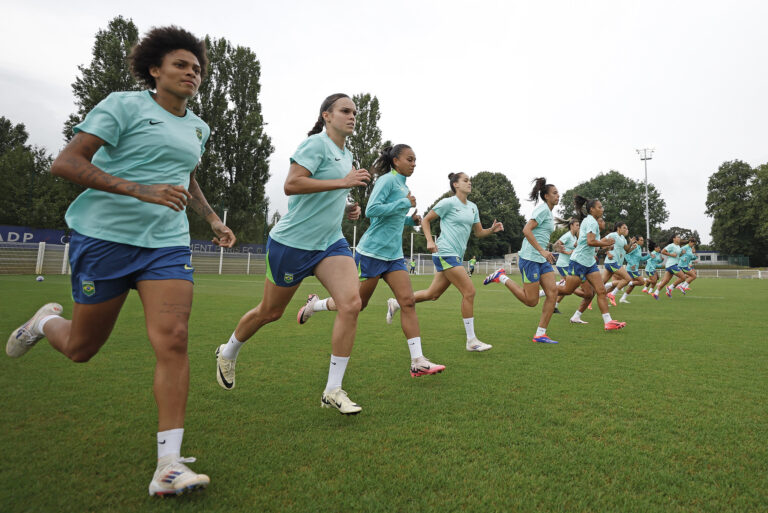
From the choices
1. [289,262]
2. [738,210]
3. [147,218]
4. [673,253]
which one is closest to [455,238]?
[289,262]

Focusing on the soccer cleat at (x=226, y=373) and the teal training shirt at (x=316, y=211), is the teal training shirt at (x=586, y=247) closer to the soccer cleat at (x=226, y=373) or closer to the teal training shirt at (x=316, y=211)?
the teal training shirt at (x=316, y=211)

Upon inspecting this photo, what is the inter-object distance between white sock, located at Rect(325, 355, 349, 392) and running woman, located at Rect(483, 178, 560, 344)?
13.0ft

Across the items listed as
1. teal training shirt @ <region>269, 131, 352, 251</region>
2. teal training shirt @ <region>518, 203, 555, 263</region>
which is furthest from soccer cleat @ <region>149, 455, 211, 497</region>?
teal training shirt @ <region>518, 203, 555, 263</region>

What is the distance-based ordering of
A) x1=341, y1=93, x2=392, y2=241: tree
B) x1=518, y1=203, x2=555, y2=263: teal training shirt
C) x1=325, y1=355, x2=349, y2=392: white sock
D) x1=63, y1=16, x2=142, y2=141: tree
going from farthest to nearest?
x1=341, y1=93, x2=392, y2=241: tree → x1=63, y1=16, x2=142, y2=141: tree → x1=518, y1=203, x2=555, y2=263: teal training shirt → x1=325, y1=355, x2=349, y2=392: white sock

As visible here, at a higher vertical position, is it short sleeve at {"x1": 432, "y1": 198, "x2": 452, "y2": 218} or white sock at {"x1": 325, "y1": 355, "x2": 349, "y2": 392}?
short sleeve at {"x1": 432, "y1": 198, "x2": 452, "y2": 218}

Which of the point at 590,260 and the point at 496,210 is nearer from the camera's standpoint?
the point at 590,260

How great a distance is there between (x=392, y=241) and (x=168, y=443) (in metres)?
2.97

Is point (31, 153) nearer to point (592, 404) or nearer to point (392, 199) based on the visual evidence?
point (392, 199)

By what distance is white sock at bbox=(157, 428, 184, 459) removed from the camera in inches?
82.0

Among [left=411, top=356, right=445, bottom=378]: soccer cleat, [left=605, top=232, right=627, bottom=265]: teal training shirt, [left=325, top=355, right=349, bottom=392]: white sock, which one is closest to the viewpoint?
[left=325, top=355, right=349, bottom=392]: white sock

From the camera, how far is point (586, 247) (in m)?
8.34

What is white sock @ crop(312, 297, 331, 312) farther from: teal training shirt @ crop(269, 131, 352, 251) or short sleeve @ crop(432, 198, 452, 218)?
teal training shirt @ crop(269, 131, 352, 251)

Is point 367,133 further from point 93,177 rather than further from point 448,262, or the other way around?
point 93,177

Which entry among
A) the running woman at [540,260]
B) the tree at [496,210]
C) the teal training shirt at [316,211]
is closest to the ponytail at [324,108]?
the teal training shirt at [316,211]
